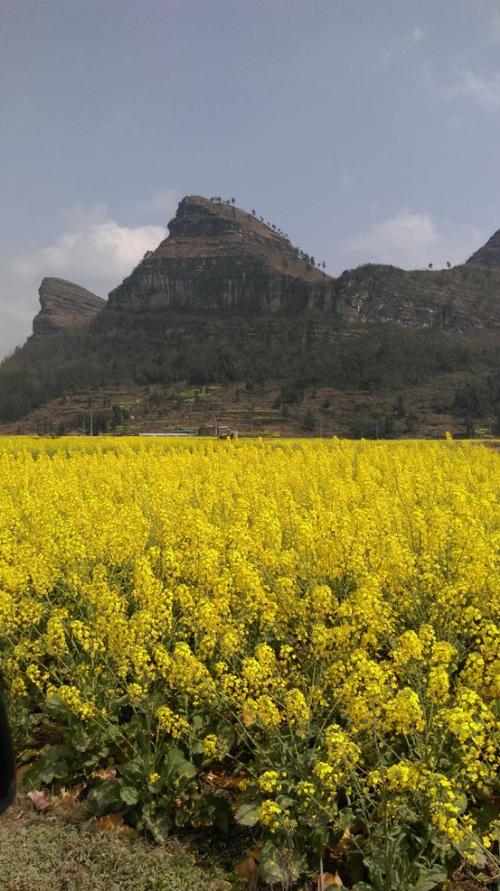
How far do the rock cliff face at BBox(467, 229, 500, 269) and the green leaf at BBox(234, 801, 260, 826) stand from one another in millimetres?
193293

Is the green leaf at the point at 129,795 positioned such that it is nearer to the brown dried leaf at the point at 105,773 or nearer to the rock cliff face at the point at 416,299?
the brown dried leaf at the point at 105,773

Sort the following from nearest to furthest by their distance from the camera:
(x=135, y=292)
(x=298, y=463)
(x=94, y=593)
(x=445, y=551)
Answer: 1. (x=94, y=593)
2. (x=445, y=551)
3. (x=298, y=463)
4. (x=135, y=292)

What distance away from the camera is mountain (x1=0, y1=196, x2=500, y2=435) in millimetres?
96625

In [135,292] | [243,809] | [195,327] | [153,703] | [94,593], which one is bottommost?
[243,809]

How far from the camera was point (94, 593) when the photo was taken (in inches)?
161

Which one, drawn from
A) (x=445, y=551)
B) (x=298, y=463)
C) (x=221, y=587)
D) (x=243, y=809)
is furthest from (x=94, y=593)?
(x=298, y=463)

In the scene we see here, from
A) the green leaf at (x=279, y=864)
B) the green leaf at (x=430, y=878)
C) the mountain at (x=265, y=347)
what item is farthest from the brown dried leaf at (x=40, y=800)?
the mountain at (x=265, y=347)

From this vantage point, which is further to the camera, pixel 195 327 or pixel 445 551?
pixel 195 327

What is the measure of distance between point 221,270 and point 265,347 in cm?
4472

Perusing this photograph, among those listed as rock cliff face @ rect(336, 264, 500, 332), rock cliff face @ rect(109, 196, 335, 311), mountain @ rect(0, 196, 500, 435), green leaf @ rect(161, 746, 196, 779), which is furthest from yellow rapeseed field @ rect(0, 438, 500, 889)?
rock cliff face @ rect(109, 196, 335, 311)

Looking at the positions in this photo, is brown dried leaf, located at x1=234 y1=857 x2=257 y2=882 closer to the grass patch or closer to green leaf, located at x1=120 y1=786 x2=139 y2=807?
the grass patch

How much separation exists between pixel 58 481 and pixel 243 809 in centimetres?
709

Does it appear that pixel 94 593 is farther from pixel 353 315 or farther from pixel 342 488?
pixel 353 315

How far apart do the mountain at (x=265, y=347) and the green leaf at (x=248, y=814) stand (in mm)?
78513
